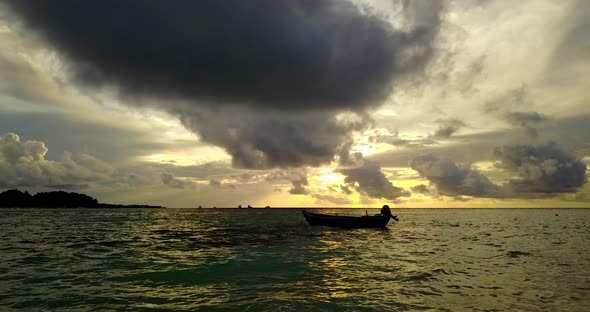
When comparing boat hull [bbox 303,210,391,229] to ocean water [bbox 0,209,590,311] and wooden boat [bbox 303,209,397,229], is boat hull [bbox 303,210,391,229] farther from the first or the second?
ocean water [bbox 0,209,590,311]

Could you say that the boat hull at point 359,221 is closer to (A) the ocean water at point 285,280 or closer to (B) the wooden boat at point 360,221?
(B) the wooden boat at point 360,221

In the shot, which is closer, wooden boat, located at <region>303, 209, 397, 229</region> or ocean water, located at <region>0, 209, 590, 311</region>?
ocean water, located at <region>0, 209, 590, 311</region>

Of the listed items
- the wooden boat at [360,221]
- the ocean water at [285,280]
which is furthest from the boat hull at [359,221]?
the ocean water at [285,280]

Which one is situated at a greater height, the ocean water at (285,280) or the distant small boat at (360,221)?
the distant small boat at (360,221)

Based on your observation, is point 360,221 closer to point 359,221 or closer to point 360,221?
point 360,221

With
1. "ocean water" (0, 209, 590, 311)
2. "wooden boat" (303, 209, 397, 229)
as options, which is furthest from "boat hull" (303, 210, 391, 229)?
"ocean water" (0, 209, 590, 311)

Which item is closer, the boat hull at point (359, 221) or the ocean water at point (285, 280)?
the ocean water at point (285, 280)

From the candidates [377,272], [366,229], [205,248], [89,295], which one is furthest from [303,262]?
[366,229]

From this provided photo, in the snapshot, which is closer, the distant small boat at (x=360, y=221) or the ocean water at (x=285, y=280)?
the ocean water at (x=285, y=280)

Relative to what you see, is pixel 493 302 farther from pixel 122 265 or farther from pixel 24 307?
pixel 122 265

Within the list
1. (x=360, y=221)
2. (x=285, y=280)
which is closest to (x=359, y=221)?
(x=360, y=221)

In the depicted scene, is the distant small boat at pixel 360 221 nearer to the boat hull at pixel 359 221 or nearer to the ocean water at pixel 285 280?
the boat hull at pixel 359 221

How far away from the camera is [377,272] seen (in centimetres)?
2078

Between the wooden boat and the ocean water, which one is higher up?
the wooden boat
